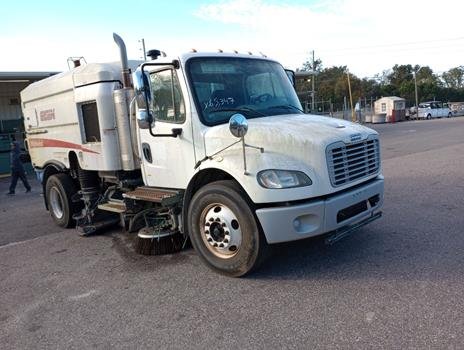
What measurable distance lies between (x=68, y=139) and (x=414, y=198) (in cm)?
610

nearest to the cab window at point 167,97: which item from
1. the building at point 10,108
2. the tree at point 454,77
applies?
the building at point 10,108

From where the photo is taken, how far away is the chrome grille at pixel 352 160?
14.9 feet

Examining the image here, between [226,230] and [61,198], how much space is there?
433cm

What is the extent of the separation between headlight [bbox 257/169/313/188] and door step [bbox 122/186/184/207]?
1.47 meters

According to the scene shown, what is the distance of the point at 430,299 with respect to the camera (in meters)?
4.00

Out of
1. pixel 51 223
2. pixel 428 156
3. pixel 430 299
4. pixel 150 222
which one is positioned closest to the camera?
pixel 430 299

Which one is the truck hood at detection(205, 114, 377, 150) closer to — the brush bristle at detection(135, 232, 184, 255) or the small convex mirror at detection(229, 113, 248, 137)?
the small convex mirror at detection(229, 113, 248, 137)

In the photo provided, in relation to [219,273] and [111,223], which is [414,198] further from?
[111,223]

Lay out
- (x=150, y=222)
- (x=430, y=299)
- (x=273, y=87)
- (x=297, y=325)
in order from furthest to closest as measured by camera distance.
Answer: (x=150, y=222), (x=273, y=87), (x=430, y=299), (x=297, y=325)

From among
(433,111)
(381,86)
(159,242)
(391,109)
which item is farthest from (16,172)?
(381,86)

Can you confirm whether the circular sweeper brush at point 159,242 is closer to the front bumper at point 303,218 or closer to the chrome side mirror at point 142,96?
the chrome side mirror at point 142,96

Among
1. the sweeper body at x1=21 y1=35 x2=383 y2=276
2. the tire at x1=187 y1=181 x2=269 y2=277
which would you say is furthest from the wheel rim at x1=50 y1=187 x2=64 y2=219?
the tire at x1=187 y1=181 x2=269 y2=277

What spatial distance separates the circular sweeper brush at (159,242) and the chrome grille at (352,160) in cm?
238

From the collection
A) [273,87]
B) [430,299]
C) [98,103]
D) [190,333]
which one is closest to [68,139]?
[98,103]
